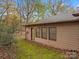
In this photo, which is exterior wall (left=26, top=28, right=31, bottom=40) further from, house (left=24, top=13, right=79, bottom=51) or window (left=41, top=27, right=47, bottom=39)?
window (left=41, top=27, right=47, bottom=39)

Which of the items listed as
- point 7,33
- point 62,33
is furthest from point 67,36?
point 7,33

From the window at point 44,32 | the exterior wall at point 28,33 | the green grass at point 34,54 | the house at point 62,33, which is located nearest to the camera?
the green grass at point 34,54

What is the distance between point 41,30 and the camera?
21.4 meters

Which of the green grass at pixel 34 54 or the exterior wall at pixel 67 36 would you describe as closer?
the green grass at pixel 34 54

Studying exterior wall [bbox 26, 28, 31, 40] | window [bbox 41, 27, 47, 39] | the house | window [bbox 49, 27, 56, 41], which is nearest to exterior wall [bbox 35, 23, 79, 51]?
the house

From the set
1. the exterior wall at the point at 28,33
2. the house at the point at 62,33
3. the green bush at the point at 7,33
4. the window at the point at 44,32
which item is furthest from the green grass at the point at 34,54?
the exterior wall at the point at 28,33

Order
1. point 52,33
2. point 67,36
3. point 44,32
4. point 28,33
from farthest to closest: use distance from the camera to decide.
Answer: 1. point 28,33
2. point 44,32
3. point 52,33
4. point 67,36

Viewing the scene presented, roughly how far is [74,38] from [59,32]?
2.37 metres

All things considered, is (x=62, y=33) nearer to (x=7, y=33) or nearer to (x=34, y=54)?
(x=34, y=54)

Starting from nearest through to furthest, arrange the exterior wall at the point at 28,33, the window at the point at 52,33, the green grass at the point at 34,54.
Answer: the green grass at the point at 34,54, the window at the point at 52,33, the exterior wall at the point at 28,33

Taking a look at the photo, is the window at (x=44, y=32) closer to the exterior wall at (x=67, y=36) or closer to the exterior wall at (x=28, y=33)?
the exterior wall at (x=67, y=36)

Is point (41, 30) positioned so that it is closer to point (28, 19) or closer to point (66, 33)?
point (66, 33)

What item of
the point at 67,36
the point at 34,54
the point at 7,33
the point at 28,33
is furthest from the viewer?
the point at 28,33

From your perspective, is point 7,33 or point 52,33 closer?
point 7,33
